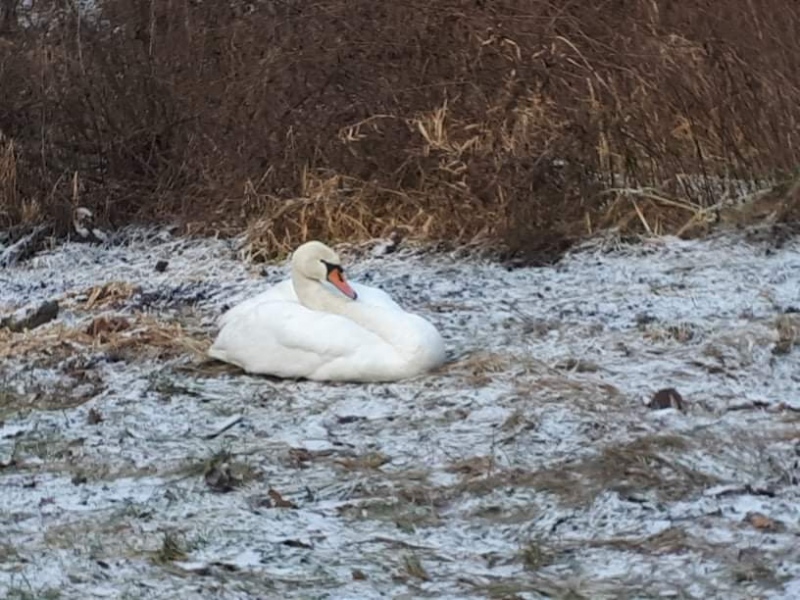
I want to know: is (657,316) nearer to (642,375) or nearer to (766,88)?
(642,375)

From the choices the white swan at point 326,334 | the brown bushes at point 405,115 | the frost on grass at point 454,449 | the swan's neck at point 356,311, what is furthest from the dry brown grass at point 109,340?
the brown bushes at point 405,115

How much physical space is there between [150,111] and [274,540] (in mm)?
6290

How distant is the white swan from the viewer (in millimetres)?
6652

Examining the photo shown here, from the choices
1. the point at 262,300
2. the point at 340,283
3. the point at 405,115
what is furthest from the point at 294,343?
the point at 405,115

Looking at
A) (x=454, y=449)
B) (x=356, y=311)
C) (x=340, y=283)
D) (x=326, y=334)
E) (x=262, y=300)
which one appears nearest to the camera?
(x=454, y=449)

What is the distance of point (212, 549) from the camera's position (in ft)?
15.8

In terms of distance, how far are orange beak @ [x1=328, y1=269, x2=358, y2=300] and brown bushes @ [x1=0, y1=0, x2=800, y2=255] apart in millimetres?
1843

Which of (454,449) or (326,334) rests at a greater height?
(326,334)

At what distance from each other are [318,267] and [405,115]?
2.75 metres

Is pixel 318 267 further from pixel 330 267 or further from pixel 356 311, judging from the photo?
pixel 356 311

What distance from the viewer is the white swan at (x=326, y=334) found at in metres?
6.65

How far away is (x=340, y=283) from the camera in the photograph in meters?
7.15

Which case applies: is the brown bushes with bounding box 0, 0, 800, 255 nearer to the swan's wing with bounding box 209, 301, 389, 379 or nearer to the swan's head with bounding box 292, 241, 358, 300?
the swan's head with bounding box 292, 241, 358, 300

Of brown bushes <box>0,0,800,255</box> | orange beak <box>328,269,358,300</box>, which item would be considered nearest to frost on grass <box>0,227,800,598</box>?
orange beak <box>328,269,358,300</box>
